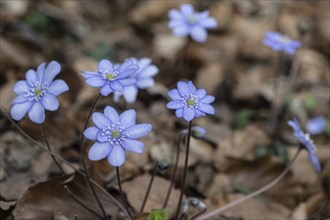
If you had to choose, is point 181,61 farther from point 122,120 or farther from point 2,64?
point 122,120

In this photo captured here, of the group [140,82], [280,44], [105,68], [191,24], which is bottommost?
[105,68]

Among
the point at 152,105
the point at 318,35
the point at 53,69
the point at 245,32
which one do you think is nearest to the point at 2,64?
the point at 152,105

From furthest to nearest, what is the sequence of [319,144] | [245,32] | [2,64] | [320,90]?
[245,32] → [320,90] → [319,144] → [2,64]

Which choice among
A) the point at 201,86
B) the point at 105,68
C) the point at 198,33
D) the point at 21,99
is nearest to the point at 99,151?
the point at 105,68

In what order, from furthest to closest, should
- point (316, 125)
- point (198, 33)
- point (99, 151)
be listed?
point (316, 125) < point (198, 33) < point (99, 151)

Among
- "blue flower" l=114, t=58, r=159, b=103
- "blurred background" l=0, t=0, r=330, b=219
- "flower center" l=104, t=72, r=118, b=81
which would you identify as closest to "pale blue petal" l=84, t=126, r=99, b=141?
"flower center" l=104, t=72, r=118, b=81

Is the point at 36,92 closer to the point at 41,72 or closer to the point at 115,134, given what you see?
the point at 41,72

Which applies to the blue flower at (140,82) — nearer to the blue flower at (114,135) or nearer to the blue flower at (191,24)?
the blue flower at (191,24)

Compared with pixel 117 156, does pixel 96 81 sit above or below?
above
